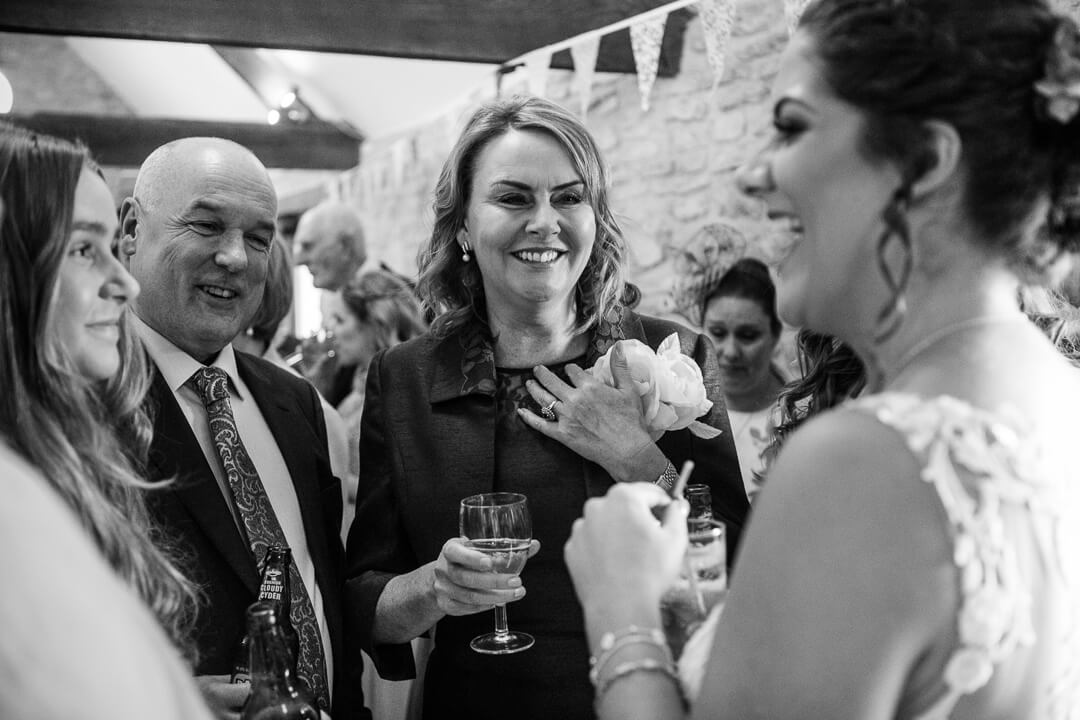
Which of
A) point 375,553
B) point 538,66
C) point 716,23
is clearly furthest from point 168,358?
point 538,66

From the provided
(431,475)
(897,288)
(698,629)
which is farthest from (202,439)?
(897,288)

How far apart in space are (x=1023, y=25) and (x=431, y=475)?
143 cm

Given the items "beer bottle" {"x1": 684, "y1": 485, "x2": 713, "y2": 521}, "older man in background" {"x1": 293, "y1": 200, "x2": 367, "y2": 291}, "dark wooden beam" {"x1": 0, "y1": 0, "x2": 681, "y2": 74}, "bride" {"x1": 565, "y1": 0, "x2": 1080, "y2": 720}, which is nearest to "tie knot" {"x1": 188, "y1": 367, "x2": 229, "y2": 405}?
"beer bottle" {"x1": 684, "y1": 485, "x2": 713, "y2": 521}

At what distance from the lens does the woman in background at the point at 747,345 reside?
3.79 m

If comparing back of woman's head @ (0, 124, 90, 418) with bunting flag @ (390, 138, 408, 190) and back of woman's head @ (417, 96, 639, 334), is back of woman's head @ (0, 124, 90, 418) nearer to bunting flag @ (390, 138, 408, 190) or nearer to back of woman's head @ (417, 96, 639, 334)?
back of woman's head @ (417, 96, 639, 334)

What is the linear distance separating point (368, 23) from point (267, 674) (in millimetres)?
4991

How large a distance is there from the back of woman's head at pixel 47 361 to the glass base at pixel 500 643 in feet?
2.28

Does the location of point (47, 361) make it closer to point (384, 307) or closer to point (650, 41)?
point (384, 307)

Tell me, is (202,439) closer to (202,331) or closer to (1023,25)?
(202,331)

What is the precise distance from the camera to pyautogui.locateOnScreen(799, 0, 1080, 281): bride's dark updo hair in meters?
1.06

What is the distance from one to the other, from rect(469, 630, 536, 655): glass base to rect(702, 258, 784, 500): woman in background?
72.7 inches

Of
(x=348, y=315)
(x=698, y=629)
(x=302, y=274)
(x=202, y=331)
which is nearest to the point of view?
(x=698, y=629)

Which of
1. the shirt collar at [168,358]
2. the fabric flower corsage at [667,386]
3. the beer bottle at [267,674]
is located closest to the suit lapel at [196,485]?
the shirt collar at [168,358]

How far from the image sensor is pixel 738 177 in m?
1.26
